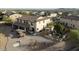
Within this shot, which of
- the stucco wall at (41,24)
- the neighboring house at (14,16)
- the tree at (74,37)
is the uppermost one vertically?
the neighboring house at (14,16)

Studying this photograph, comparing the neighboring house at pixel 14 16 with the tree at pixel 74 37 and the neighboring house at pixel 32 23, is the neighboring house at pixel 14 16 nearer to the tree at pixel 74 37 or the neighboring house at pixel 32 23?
the neighboring house at pixel 32 23

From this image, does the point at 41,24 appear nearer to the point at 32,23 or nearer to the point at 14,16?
the point at 32,23

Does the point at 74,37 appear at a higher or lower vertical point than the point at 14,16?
lower

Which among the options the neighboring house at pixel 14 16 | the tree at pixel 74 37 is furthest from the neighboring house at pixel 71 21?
the neighboring house at pixel 14 16

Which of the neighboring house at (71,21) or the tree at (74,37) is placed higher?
the neighboring house at (71,21)

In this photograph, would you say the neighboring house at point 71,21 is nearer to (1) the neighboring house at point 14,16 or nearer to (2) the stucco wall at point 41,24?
(2) the stucco wall at point 41,24

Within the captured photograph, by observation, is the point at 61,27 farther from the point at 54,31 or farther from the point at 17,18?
the point at 17,18

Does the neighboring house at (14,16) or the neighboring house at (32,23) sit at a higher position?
the neighboring house at (14,16)

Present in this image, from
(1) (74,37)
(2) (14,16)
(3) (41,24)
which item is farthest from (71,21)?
(2) (14,16)
